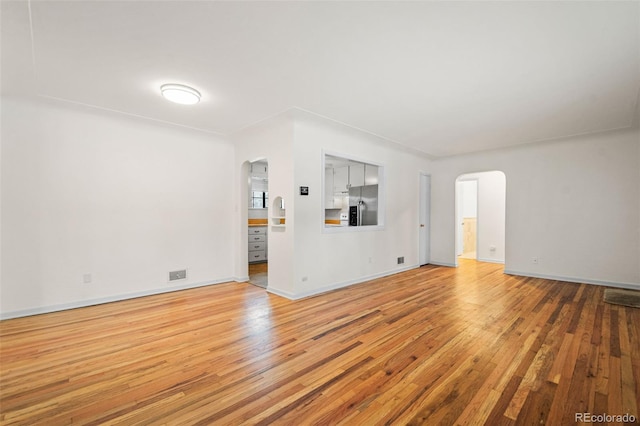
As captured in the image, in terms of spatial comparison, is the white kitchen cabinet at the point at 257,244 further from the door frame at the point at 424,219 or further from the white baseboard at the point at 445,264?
the white baseboard at the point at 445,264

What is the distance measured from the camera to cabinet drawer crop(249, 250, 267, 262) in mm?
6961

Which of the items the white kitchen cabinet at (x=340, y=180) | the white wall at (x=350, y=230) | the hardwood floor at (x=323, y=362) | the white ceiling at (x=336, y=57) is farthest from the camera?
the white kitchen cabinet at (x=340, y=180)

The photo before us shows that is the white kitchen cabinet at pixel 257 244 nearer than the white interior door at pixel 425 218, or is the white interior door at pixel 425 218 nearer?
the white interior door at pixel 425 218

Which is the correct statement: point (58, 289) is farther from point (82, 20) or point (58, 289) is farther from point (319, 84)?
point (319, 84)

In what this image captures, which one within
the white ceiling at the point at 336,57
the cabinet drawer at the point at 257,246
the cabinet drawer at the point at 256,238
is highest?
the white ceiling at the point at 336,57

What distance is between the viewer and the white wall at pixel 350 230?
4.12 metres

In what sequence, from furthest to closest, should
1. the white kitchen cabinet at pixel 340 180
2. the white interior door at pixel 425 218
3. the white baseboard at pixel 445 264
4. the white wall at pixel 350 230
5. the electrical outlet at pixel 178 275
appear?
the white kitchen cabinet at pixel 340 180, the white interior door at pixel 425 218, the white baseboard at pixel 445 264, the electrical outlet at pixel 178 275, the white wall at pixel 350 230

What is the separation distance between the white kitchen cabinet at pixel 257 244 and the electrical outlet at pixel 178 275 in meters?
2.31

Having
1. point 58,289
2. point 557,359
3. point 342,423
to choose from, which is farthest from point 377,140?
point 58,289

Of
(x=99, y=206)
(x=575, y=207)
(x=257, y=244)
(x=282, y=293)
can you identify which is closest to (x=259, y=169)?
(x=257, y=244)

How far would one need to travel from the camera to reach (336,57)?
2518 mm

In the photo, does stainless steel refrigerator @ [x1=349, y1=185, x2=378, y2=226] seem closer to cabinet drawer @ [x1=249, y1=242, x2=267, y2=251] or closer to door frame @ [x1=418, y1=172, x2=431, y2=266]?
door frame @ [x1=418, y1=172, x2=431, y2=266]

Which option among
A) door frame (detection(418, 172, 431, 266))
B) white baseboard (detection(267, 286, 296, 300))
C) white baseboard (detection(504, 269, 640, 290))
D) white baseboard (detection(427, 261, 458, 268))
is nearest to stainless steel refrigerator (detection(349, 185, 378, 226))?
door frame (detection(418, 172, 431, 266))

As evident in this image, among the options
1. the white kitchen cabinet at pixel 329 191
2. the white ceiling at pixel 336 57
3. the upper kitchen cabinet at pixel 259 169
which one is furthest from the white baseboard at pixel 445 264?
the upper kitchen cabinet at pixel 259 169
